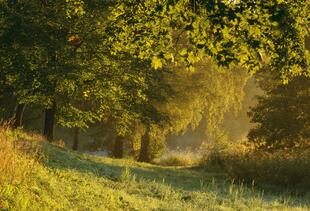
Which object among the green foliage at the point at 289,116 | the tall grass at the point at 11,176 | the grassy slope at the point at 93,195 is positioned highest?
the green foliage at the point at 289,116

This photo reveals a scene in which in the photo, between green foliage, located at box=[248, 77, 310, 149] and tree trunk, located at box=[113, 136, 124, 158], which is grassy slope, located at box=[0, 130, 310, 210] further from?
tree trunk, located at box=[113, 136, 124, 158]

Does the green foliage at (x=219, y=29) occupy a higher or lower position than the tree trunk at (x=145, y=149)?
higher

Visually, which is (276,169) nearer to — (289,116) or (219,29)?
(289,116)

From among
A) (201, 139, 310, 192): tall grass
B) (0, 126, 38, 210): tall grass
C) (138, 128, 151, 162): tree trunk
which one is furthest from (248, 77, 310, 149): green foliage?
(0, 126, 38, 210): tall grass

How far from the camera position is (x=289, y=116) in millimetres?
24922

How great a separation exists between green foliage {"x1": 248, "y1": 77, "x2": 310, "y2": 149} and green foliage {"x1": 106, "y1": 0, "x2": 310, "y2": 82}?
1629cm

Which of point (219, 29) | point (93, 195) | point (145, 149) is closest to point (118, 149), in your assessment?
point (145, 149)

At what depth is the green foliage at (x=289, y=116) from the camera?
2480 centimetres

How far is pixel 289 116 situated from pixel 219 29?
18.8 meters

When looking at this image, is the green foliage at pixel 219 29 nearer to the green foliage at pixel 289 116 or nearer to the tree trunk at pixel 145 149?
the green foliage at pixel 289 116

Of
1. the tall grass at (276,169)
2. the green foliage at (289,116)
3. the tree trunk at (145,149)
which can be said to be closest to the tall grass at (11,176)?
the tall grass at (276,169)

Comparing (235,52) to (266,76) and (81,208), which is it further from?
(266,76)

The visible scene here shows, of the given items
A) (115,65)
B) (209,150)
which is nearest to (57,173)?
(115,65)

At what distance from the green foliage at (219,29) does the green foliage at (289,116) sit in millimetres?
16285
